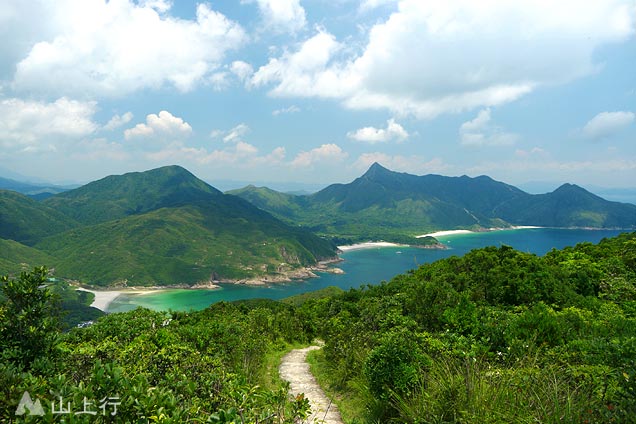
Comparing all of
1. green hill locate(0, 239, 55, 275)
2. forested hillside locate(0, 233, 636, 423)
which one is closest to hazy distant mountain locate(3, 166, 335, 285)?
green hill locate(0, 239, 55, 275)

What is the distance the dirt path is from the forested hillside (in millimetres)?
455

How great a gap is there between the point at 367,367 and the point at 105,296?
481ft

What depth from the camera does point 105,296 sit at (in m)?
126

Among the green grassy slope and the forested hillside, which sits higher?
the forested hillside

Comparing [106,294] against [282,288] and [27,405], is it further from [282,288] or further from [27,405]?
[27,405]

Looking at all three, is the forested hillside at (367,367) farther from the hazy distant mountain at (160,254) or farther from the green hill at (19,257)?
the green hill at (19,257)

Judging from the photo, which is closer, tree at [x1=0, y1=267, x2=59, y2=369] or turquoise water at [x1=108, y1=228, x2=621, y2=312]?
tree at [x1=0, y1=267, x2=59, y2=369]

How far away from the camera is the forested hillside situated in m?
3.76

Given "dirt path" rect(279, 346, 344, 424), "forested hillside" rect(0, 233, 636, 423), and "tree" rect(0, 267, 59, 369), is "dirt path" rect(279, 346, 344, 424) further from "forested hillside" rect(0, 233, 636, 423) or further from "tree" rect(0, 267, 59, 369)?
"tree" rect(0, 267, 59, 369)

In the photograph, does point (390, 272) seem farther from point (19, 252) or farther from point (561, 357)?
point (19, 252)

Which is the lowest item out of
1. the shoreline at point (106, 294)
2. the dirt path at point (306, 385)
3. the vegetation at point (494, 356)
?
the shoreline at point (106, 294)

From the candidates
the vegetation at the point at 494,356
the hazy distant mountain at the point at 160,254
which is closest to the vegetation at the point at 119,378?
the vegetation at the point at 494,356

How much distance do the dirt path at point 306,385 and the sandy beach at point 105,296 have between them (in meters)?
117

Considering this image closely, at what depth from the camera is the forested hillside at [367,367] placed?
3.76 m
